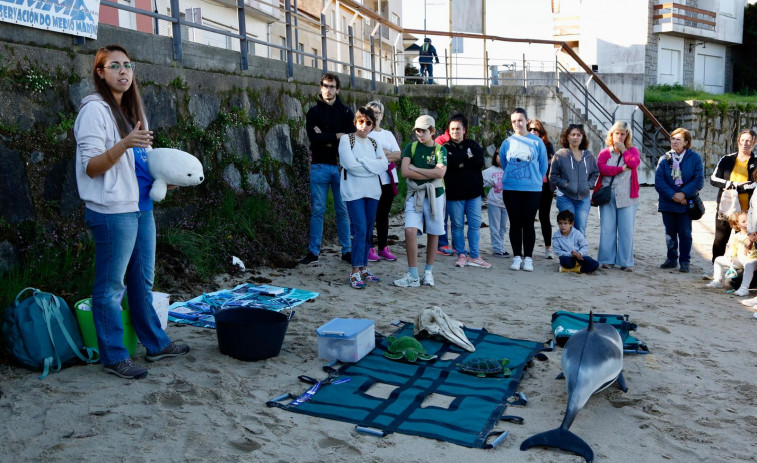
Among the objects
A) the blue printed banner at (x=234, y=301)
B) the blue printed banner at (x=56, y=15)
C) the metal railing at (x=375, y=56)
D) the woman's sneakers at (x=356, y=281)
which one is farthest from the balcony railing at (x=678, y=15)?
the blue printed banner at (x=56, y=15)

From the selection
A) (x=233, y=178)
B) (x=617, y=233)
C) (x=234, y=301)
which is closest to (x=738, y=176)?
(x=617, y=233)

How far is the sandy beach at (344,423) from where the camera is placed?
3.05 meters

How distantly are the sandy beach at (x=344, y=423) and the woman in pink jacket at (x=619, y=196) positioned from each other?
1793mm

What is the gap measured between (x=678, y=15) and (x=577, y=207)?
22.1 meters

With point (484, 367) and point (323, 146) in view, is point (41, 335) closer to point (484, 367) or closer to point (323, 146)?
point (484, 367)

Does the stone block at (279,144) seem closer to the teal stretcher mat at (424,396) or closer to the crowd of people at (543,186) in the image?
the crowd of people at (543,186)

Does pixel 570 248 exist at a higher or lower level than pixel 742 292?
higher

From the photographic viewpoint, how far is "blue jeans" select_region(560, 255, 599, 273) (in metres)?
7.25

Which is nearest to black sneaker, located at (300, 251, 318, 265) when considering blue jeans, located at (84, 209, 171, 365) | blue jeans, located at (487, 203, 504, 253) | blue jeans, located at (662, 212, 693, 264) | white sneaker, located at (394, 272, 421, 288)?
white sneaker, located at (394, 272, 421, 288)

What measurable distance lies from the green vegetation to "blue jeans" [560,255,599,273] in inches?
632

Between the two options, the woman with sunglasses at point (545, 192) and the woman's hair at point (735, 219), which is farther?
the woman with sunglasses at point (545, 192)

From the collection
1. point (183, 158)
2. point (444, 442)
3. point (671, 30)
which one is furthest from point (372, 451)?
point (671, 30)

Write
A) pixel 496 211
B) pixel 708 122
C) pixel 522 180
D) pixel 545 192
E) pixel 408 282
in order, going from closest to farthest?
pixel 408 282, pixel 522 180, pixel 545 192, pixel 496 211, pixel 708 122

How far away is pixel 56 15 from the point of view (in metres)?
5.29
